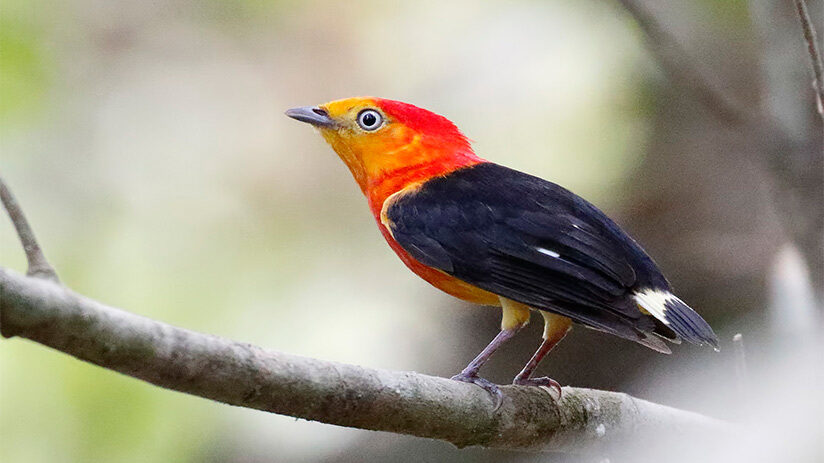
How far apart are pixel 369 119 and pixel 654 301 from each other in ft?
4.72

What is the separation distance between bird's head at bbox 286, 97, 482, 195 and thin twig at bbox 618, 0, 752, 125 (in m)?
0.90

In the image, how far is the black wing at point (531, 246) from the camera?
3.21m

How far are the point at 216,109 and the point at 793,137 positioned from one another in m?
4.23

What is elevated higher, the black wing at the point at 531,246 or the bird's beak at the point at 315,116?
the bird's beak at the point at 315,116

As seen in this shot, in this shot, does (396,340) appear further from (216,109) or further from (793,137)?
(793,137)

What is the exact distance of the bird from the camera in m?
3.25

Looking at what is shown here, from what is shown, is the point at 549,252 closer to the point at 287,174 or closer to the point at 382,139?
the point at 382,139

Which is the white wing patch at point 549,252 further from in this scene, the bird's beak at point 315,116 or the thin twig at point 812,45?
the bird's beak at point 315,116

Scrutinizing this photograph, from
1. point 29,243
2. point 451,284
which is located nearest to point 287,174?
point 451,284

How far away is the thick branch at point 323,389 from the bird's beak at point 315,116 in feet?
4.63

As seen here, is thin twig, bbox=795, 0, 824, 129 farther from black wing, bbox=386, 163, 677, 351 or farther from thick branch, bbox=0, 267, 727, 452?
thick branch, bbox=0, 267, 727, 452

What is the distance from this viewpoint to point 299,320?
5.48 meters

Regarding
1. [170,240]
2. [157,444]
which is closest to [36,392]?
[157,444]

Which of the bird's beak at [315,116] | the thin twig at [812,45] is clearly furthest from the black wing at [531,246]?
the thin twig at [812,45]
